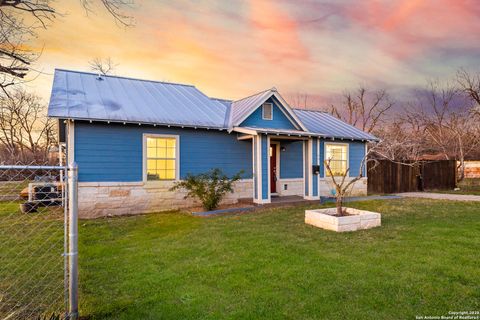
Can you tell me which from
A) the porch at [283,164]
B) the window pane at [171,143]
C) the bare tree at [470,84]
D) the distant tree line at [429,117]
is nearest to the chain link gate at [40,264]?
the window pane at [171,143]

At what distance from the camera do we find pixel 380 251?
210 inches

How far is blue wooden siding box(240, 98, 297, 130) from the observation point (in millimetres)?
12109

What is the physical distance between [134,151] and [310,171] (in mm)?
7035

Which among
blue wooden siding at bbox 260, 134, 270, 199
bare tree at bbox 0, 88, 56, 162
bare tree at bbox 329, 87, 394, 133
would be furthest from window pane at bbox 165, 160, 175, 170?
bare tree at bbox 329, 87, 394, 133

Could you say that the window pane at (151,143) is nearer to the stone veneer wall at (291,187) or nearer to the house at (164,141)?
the house at (164,141)

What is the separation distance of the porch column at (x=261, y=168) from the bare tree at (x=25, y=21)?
18.9 ft

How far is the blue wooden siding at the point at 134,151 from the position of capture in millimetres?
9453

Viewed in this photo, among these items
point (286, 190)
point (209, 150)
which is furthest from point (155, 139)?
point (286, 190)

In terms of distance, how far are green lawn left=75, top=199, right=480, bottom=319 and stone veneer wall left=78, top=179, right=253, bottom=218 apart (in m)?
1.99

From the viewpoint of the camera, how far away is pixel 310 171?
1240 centimetres

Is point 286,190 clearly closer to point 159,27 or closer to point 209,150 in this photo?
point 209,150

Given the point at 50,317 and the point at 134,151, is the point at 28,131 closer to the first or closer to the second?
the point at 134,151

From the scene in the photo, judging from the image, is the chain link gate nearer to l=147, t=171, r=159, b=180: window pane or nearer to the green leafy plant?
the green leafy plant

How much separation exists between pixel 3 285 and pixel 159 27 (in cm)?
1008
